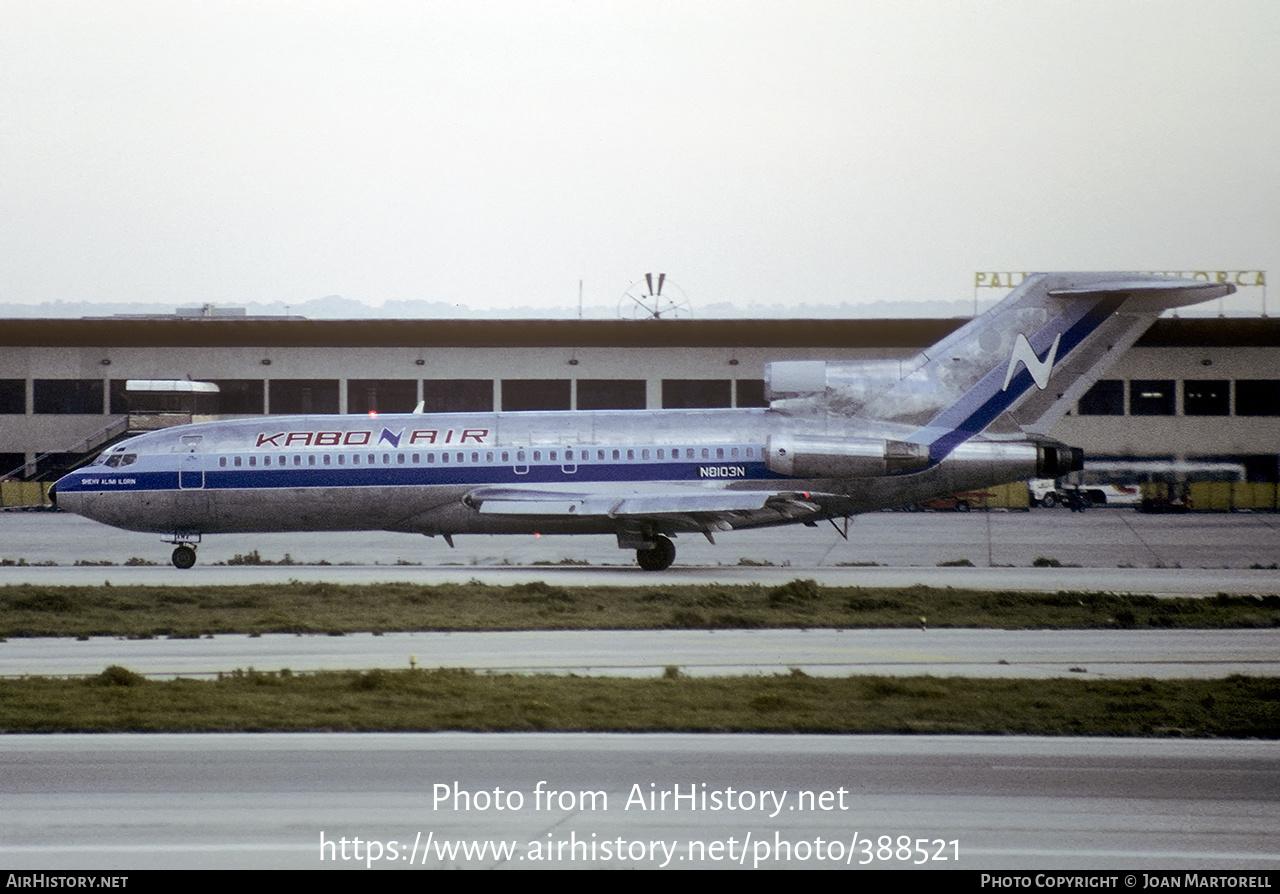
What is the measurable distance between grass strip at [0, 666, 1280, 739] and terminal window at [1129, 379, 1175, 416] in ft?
158

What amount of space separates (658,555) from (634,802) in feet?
72.8

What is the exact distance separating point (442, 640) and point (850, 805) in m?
11.1

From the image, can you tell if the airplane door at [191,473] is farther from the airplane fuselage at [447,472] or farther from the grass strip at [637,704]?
the grass strip at [637,704]

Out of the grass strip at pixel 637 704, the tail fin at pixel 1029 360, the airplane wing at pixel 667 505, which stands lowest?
the grass strip at pixel 637 704

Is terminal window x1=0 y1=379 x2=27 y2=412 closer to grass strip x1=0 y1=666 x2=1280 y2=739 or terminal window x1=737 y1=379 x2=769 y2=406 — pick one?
terminal window x1=737 y1=379 x2=769 y2=406

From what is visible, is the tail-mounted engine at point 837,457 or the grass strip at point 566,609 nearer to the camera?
the grass strip at point 566,609

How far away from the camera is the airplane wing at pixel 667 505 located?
106 ft

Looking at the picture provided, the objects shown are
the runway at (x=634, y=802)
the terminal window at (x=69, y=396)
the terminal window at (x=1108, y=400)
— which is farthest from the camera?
the terminal window at (x=69, y=396)

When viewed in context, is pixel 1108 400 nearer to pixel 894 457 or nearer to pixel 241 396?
pixel 894 457

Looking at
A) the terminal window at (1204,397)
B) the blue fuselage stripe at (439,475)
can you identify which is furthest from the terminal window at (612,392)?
the blue fuselage stripe at (439,475)

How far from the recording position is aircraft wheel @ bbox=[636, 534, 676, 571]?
110ft

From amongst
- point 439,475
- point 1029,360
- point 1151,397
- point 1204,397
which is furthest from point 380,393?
point 1204,397

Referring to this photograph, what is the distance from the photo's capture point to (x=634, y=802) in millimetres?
11266

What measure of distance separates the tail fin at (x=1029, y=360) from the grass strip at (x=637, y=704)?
17.0 m
